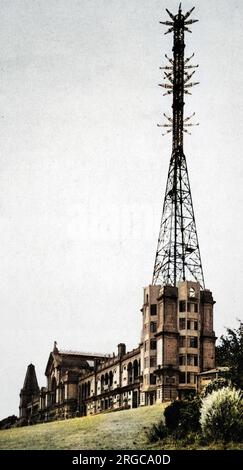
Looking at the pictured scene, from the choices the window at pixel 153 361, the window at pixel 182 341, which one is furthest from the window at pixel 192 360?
the window at pixel 153 361

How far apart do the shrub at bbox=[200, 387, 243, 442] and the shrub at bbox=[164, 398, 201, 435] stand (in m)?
2.64

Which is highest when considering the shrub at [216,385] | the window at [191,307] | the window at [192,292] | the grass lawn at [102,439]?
the window at [192,292]

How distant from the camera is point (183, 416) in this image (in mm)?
42781

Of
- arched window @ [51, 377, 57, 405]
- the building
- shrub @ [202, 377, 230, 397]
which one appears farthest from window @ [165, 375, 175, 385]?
arched window @ [51, 377, 57, 405]

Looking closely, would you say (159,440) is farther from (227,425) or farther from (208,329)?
(208,329)

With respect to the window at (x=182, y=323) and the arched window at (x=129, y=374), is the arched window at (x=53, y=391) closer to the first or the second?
the arched window at (x=129, y=374)

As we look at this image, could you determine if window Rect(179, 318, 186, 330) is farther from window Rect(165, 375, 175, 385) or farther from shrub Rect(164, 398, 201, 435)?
shrub Rect(164, 398, 201, 435)

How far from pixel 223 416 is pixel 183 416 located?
602 cm

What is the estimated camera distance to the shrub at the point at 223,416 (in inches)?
1427

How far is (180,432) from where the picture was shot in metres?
40.3

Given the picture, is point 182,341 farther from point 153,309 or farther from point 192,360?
point 153,309

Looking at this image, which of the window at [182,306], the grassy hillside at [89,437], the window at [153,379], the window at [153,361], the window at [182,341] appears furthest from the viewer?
the window at [153,361]

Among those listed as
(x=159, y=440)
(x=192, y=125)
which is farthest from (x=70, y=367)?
(x=159, y=440)

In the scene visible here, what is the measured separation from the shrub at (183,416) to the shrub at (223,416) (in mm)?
2641
